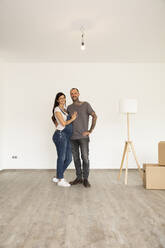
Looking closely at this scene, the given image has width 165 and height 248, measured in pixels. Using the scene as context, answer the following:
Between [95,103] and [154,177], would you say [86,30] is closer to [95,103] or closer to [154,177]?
[95,103]

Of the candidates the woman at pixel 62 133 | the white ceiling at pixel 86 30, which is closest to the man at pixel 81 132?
the woman at pixel 62 133

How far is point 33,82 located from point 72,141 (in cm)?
233

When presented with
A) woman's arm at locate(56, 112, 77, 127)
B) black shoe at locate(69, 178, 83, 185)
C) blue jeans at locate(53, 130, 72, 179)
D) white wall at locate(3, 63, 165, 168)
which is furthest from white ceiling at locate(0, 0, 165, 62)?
black shoe at locate(69, 178, 83, 185)

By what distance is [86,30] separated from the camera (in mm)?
3656

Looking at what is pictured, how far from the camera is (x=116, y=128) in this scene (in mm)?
5383

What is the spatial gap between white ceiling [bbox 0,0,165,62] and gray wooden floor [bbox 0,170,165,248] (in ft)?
8.40

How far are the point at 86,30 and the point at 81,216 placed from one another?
2.87 m

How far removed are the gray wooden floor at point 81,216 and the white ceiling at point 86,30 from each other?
8.40 feet

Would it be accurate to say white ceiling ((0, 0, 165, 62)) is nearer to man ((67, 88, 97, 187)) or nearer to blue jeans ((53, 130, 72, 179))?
man ((67, 88, 97, 187))

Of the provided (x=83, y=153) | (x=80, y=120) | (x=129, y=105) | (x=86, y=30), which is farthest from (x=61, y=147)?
(x=86, y=30)

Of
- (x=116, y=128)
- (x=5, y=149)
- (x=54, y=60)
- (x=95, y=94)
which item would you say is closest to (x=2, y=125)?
(x=5, y=149)

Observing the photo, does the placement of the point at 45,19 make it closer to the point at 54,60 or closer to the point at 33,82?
the point at 54,60

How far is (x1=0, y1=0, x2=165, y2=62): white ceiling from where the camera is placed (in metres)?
2.91

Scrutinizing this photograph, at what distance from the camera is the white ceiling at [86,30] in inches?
115
